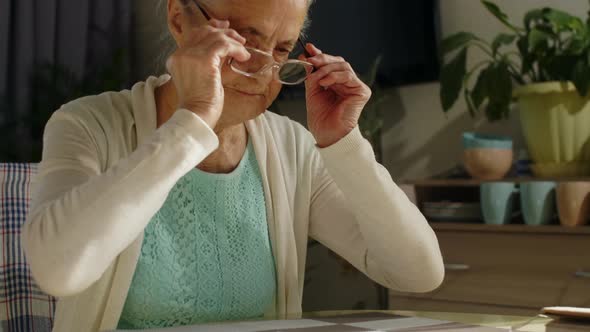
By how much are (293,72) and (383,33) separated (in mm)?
1683

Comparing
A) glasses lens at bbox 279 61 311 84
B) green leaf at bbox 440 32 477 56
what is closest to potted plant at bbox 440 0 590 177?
green leaf at bbox 440 32 477 56

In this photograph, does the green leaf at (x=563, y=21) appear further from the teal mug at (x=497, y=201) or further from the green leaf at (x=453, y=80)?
the teal mug at (x=497, y=201)

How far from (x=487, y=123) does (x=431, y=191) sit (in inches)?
16.4

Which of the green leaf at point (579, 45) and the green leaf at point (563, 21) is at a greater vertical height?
the green leaf at point (563, 21)

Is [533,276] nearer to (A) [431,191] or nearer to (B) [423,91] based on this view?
(A) [431,191]

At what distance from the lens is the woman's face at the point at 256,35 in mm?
1084

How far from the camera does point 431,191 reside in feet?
7.84

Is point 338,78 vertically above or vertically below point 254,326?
above

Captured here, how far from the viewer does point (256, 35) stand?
109 cm

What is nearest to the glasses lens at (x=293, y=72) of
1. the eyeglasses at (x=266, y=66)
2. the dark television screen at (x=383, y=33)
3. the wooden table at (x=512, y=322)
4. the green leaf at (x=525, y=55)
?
the eyeglasses at (x=266, y=66)

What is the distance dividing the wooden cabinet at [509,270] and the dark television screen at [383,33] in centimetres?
76

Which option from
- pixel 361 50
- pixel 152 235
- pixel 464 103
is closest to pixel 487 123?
pixel 464 103

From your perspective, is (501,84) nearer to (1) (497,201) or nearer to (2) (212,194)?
(1) (497,201)

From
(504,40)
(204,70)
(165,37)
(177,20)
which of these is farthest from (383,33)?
(204,70)
